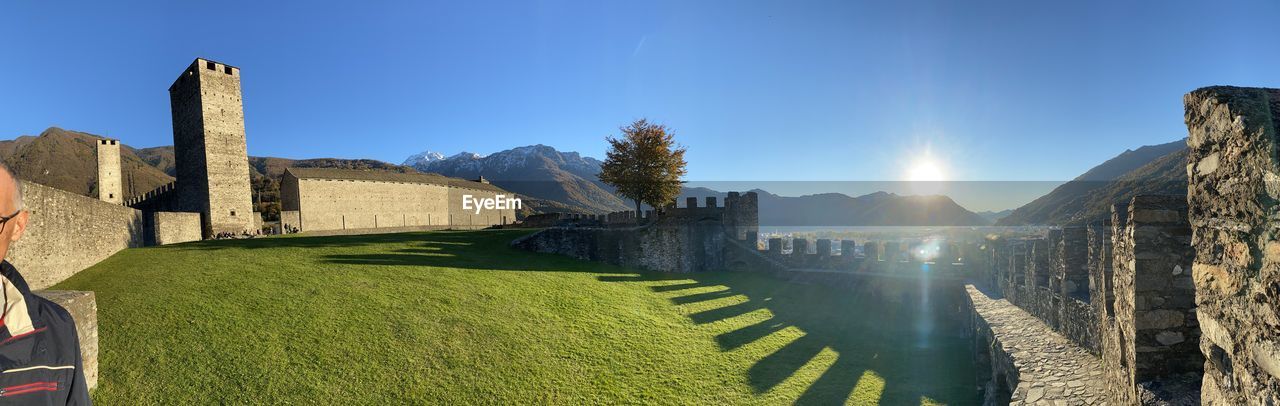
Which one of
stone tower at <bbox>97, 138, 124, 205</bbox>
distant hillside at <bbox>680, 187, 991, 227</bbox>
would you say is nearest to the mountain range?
distant hillside at <bbox>680, 187, 991, 227</bbox>

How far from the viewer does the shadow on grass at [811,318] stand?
11.0 m

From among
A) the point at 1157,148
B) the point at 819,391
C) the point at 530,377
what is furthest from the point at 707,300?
the point at 1157,148

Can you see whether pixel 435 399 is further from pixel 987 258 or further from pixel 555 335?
pixel 987 258

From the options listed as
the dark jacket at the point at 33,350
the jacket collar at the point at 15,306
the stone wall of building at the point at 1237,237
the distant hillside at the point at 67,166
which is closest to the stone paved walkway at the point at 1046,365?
the stone wall of building at the point at 1237,237

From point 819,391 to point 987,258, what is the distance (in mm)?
14165

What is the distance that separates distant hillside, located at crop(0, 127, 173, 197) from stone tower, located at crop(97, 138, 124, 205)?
1938 inches

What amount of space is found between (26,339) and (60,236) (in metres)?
15.6

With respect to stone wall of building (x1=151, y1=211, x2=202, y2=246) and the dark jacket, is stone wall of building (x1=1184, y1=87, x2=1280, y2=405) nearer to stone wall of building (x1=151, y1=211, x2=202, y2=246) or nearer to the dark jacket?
the dark jacket

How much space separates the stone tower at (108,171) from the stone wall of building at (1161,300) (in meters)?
48.0

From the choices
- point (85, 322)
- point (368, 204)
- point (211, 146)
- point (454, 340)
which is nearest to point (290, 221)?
point (368, 204)

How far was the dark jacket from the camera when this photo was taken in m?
2.70

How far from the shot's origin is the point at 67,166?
91.9 metres

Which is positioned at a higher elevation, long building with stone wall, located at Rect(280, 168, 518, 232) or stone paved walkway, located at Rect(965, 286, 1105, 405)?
long building with stone wall, located at Rect(280, 168, 518, 232)

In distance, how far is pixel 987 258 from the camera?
66.4 feet
